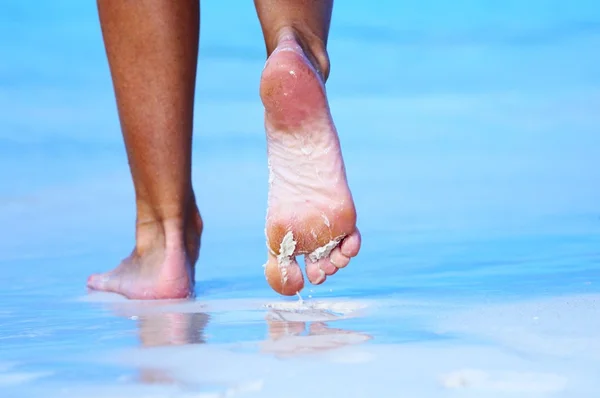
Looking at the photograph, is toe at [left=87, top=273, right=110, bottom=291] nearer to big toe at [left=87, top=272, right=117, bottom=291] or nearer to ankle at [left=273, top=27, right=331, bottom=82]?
big toe at [left=87, top=272, right=117, bottom=291]

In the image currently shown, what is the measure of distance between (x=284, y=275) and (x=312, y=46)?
0.31m

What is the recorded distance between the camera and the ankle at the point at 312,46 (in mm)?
1302

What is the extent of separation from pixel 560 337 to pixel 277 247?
0.38 metres

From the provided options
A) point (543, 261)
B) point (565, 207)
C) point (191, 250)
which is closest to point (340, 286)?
point (191, 250)

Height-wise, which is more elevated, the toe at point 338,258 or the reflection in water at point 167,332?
the toe at point 338,258

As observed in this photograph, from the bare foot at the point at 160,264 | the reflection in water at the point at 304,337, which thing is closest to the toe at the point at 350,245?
the reflection in water at the point at 304,337

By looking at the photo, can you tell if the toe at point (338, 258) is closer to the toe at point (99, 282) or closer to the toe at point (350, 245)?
the toe at point (350, 245)

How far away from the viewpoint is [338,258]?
3.97 feet

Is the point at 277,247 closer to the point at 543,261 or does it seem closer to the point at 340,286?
the point at 340,286

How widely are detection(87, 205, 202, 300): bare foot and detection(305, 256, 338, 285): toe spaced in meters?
0.28

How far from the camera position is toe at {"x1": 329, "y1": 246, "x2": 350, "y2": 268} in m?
1.21

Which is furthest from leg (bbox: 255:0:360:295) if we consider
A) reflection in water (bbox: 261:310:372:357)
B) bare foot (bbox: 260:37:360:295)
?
reflection in water (bbox: 261:310:372:357)

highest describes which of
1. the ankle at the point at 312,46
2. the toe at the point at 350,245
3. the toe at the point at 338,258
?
the ankle at the point at 312,46

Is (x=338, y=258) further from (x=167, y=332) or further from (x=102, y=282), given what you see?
(x=102, y=282)
